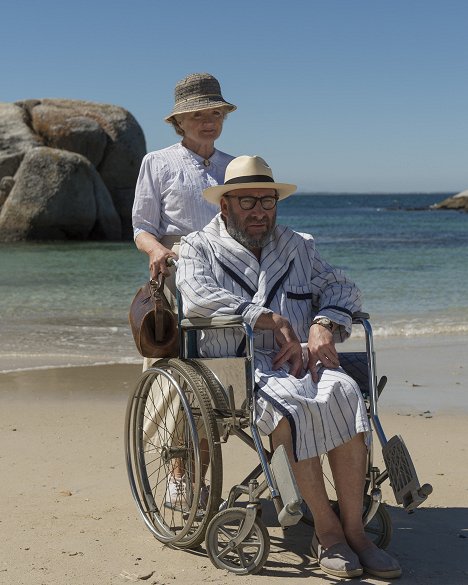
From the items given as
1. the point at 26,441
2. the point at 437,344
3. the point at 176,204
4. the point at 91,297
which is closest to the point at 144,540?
the point at 176,204

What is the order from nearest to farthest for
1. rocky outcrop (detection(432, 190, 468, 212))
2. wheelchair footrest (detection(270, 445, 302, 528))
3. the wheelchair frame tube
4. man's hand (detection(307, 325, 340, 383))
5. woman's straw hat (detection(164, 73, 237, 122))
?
wheelchair footrest (detection(270, 445, 302, 528)) < the wheelchair frame tube < man's hand (detection(307, 325, 340, 383)) < woman's straw hat (detection(164, 73, 237, 122)) < rocky outcrop (detection(432, 190, 468, 212))

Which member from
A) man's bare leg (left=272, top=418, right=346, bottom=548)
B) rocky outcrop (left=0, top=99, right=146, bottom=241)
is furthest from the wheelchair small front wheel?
rocky outcrop (left=0, top=99, right=146, bottom=241)

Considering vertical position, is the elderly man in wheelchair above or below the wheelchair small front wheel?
above

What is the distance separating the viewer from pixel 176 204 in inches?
152

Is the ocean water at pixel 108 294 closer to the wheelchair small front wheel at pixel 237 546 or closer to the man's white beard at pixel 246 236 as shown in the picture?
the man's white beard at pixel 246 236

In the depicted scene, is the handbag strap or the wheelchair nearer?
the wheelchair

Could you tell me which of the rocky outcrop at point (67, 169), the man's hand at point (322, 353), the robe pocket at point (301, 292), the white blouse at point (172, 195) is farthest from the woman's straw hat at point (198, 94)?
the rocky outcrop at point (67, 169)

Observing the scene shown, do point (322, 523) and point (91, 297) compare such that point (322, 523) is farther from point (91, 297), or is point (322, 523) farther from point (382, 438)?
point (91, 297)

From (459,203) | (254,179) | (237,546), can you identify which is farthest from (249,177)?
(459,203)

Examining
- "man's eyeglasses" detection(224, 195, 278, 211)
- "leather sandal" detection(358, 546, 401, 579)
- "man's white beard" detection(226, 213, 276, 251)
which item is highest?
"man's eyeglasses" detection(224, 195, 278, 211)

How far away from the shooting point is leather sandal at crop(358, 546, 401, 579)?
2920 mm

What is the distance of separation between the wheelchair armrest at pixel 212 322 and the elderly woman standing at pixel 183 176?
0.58 metres

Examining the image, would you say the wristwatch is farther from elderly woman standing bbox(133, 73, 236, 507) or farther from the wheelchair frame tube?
elderly woman standing bbox(133, 73, 236, 507)

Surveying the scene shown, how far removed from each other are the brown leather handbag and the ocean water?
3.80m
